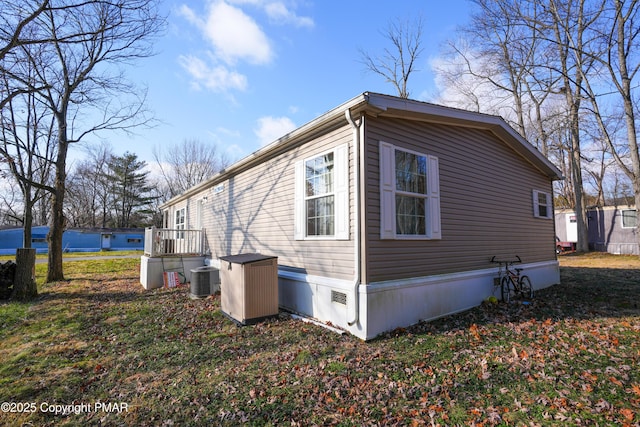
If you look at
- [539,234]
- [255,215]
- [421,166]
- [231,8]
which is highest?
[231,8]

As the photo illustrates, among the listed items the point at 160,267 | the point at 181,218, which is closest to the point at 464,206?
the point at 160,267

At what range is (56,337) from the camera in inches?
213

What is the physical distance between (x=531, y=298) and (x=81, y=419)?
7.91 metres

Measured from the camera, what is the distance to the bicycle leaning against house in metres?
7.11

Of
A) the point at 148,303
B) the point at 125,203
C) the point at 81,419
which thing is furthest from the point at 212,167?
the point at 81,419

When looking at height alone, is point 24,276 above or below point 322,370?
above

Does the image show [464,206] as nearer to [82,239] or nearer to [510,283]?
[510,283]

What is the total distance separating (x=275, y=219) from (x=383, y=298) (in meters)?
3.10

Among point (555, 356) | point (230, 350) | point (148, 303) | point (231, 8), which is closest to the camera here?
point (555, 356)

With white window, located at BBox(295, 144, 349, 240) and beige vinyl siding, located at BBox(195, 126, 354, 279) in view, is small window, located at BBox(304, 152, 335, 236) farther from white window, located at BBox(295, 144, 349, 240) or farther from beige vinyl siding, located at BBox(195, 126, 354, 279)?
beige vinyl siding, located at BBox(195, 126, 354, 279)

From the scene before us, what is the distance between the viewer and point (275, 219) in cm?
712

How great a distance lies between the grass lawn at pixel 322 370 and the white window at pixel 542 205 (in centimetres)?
305

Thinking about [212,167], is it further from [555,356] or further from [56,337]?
[555,356]

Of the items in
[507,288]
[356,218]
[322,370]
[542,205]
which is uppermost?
[542,205]
